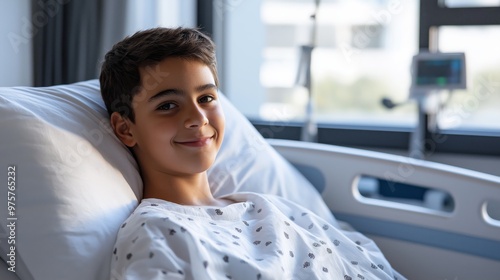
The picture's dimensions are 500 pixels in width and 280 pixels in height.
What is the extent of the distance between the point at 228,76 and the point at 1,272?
1680 millimetres

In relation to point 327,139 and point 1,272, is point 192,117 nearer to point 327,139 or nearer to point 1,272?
point 1,272

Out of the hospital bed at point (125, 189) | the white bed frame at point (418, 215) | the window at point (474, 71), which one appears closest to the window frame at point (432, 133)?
the window at point (474, 71)

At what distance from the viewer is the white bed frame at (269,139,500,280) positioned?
5.28 ft

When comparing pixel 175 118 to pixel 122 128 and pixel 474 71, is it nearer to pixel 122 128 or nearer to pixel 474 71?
pixel 122 128

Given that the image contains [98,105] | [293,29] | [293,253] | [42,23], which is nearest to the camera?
[293,253]

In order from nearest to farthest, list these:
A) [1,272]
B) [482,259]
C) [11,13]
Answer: [1,272]
[482,259]
[11,13]

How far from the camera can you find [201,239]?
3.84 feet

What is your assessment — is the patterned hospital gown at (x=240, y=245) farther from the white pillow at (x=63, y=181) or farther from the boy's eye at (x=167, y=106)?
the boy's eye at (x=167, y=106)

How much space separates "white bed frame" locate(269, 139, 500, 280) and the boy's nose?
0.54m

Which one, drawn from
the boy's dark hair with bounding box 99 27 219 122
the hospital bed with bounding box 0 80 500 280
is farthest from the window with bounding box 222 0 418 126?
the boy's dark hair with bounding box 99 27 219 122

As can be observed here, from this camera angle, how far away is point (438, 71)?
6.53ft

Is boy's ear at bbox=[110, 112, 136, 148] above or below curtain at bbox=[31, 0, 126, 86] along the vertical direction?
below

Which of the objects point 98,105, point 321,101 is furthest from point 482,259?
point 321,101

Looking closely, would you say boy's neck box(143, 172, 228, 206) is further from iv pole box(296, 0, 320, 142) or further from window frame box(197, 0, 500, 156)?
window frame box(197, 0, 500, 156)
